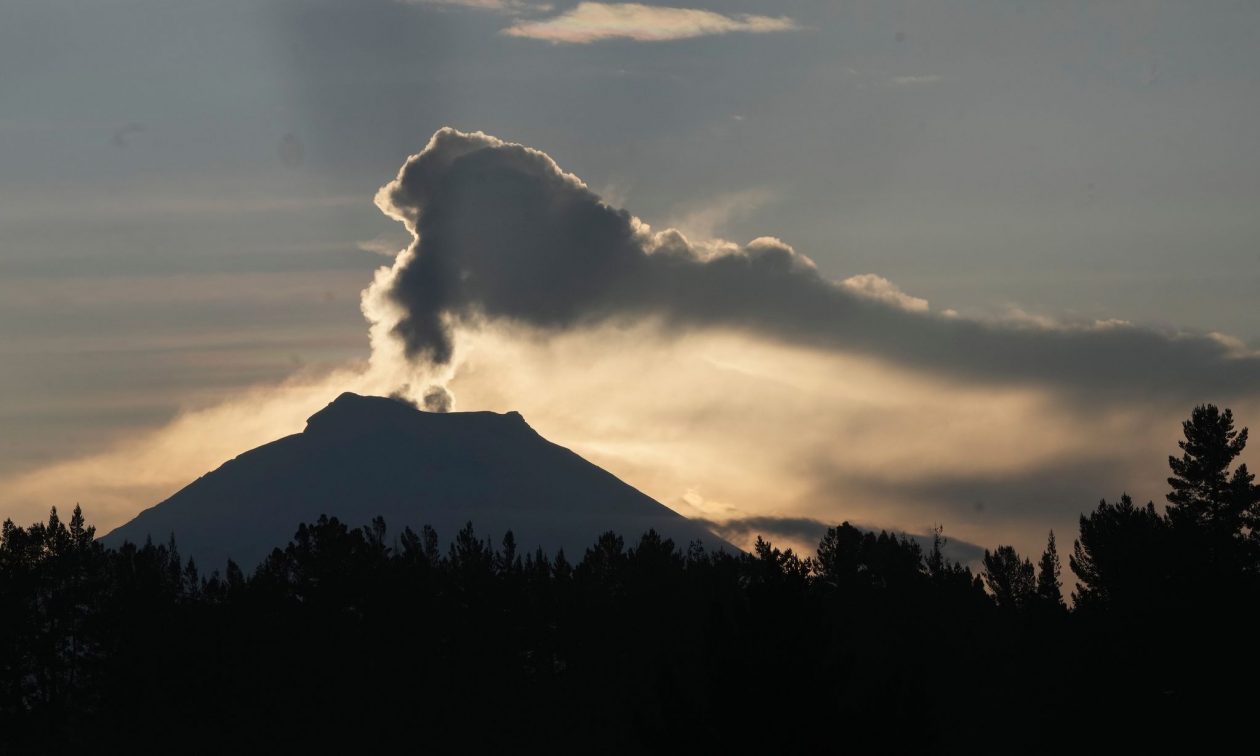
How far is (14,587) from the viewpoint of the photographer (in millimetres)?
88125

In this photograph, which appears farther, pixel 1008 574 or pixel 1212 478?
pixel 1008 574

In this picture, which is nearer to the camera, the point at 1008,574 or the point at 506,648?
the point at 506,648

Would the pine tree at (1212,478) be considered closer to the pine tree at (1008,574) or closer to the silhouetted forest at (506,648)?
the silhouetted forest at (506,648)

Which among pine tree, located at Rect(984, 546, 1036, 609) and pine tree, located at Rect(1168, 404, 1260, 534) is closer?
pine tree, located at Rect(1168, 404, 1260, 534)

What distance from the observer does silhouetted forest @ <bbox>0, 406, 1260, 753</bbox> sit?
81.8m

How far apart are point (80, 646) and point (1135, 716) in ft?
181

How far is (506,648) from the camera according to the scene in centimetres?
9238

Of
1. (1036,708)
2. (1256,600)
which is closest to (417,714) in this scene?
(1036,708)

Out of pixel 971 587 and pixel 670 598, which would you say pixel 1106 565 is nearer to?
pixel 971 587

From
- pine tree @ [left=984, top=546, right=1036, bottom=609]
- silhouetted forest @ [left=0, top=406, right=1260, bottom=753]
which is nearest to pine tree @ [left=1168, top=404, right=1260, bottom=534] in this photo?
silhouetted forest @ [left=0, top=406, right=1260, bottom=753]

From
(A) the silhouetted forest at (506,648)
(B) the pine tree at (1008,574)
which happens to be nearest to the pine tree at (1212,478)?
(A) the silhouetted forest at (506,648)

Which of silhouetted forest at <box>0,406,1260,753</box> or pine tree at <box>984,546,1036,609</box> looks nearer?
silhouetted forest at <box>0,406,1260,753</box>

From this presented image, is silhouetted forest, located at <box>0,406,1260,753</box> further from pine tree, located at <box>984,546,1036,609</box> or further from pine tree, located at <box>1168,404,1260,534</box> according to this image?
pine tree, located at <box>984,546,1036,609</box>

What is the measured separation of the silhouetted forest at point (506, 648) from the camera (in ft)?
268
